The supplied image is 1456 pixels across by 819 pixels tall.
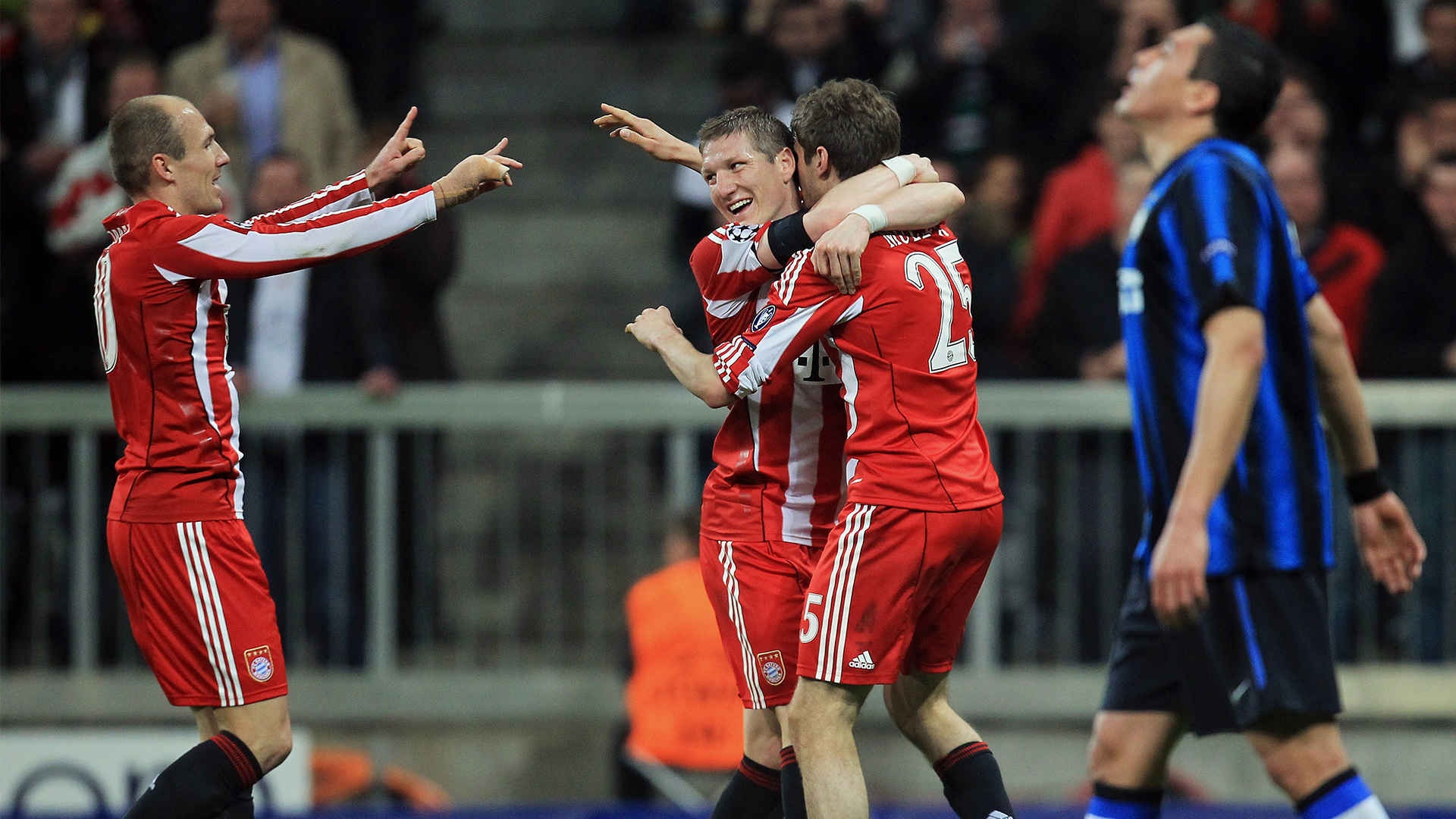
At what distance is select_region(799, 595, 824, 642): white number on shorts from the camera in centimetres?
427

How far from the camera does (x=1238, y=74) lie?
156 inches

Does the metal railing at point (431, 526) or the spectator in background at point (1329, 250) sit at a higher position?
the spectator in background at point (1329, 250)

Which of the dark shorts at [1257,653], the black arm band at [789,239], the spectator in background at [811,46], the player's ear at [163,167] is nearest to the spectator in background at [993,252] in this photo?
the spectator in background at [811,46]

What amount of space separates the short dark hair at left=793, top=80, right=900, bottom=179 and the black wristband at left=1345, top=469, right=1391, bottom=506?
145 centimetres

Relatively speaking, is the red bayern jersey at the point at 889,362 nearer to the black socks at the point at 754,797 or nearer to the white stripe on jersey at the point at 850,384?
the white stripe on jersey at the point at 850,384

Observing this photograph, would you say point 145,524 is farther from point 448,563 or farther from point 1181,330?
point 448,563

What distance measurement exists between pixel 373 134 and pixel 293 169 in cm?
103

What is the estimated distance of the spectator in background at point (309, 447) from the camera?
8016 millimetres

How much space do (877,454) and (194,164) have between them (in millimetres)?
2037

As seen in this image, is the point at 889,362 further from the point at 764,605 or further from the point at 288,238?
the point at 288,238

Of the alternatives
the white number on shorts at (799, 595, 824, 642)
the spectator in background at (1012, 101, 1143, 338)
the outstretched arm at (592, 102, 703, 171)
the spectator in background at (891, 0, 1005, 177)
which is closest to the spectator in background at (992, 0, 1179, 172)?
the spectator in background at (891, 0, 1005, 177)

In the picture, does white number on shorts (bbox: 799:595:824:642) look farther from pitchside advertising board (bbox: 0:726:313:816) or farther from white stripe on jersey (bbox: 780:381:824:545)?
pitchside advertising board (bbox: 0:726:313:816)

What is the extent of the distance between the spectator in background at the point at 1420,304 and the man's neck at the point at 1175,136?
4.30 m

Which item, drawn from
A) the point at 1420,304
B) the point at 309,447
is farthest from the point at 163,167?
the point at 1420,304
